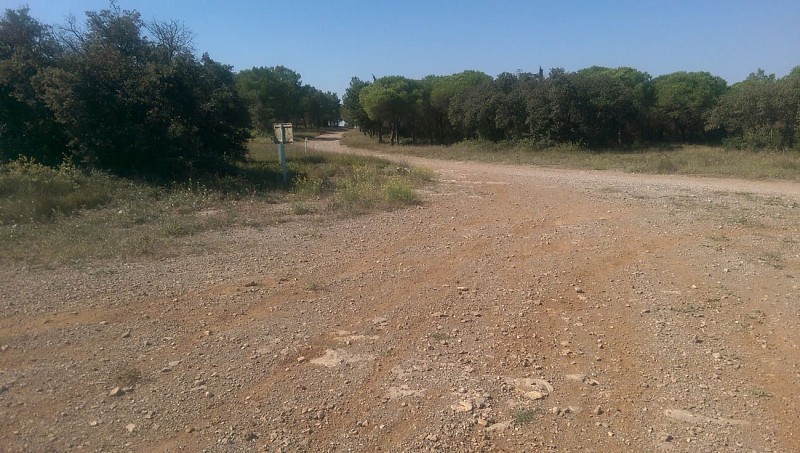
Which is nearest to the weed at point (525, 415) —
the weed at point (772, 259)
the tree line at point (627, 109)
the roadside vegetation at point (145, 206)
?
the weed at point (772, 259)

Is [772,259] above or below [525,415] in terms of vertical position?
above

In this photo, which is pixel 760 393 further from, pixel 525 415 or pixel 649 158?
pixel 649 158

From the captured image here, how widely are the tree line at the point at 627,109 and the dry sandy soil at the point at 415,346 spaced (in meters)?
18.5

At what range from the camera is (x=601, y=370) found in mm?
4496

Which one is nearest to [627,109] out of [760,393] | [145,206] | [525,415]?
[145,206]

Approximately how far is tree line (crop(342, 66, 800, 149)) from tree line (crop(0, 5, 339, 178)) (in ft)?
55.5

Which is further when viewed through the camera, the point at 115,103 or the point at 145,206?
the point at 115,103

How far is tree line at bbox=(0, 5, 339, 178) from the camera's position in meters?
14.4

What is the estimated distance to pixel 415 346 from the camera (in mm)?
4957

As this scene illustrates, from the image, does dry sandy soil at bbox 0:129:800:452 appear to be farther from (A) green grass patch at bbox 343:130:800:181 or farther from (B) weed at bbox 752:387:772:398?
(A) green grass patch at bbox 343:130:800:181

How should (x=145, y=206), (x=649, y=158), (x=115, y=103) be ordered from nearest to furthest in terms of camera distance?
(x=145, y=206) → (x=115, y=103) → (x=649, y=158)

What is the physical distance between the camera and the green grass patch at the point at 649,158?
18453 mm

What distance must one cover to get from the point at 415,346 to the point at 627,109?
27.9 m

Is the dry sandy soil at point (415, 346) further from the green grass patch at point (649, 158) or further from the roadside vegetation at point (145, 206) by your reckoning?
the green grass patch at point (649, 158)
